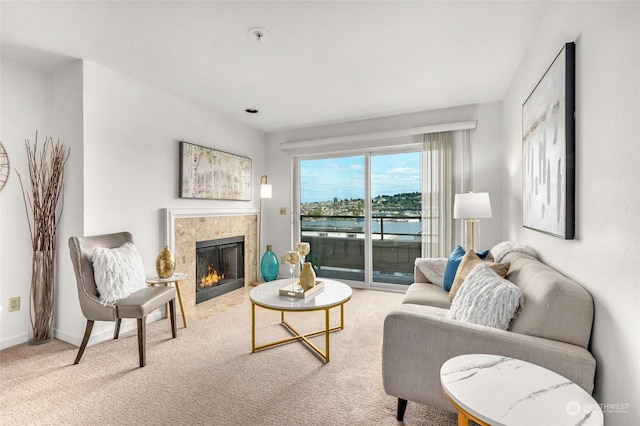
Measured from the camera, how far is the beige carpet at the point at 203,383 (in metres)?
1.71

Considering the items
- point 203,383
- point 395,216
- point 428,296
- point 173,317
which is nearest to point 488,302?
point 428,296

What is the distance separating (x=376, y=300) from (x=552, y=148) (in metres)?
2.61

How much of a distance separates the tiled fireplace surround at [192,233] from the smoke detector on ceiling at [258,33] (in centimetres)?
198

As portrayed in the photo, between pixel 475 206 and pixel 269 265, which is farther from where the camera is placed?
pixel 269 265

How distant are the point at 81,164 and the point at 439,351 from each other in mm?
3001

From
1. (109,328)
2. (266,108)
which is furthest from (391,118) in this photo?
(109,328)

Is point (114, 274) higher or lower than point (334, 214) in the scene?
lower

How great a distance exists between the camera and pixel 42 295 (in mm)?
2664

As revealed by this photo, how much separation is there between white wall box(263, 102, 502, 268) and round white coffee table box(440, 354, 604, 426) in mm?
2842

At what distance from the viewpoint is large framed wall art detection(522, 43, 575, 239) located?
1.54m

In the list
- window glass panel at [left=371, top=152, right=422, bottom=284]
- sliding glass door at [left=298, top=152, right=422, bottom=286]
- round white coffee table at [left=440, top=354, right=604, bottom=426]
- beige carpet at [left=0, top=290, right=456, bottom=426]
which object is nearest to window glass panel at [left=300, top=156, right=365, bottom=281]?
sliding glass door at [left=298, top=152, right=422, bottom=286]

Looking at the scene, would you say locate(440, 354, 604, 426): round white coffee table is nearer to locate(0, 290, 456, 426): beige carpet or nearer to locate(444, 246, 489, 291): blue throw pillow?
locate(0, 290, 456, 426): beige carpet

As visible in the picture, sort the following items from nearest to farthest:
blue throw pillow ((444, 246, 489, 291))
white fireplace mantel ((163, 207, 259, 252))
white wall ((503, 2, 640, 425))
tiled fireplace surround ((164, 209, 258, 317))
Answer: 1. white wall ((503, 2, 640, 425))
2. blue throw pillow ((444, 246, 489, 291))
3. white fireplace mantel ((163, 207, 259, 252))
4. tiled fireplace surround ((164, 209, 258, 317))

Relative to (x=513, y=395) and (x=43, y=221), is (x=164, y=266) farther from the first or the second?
(x=513, y=395)
